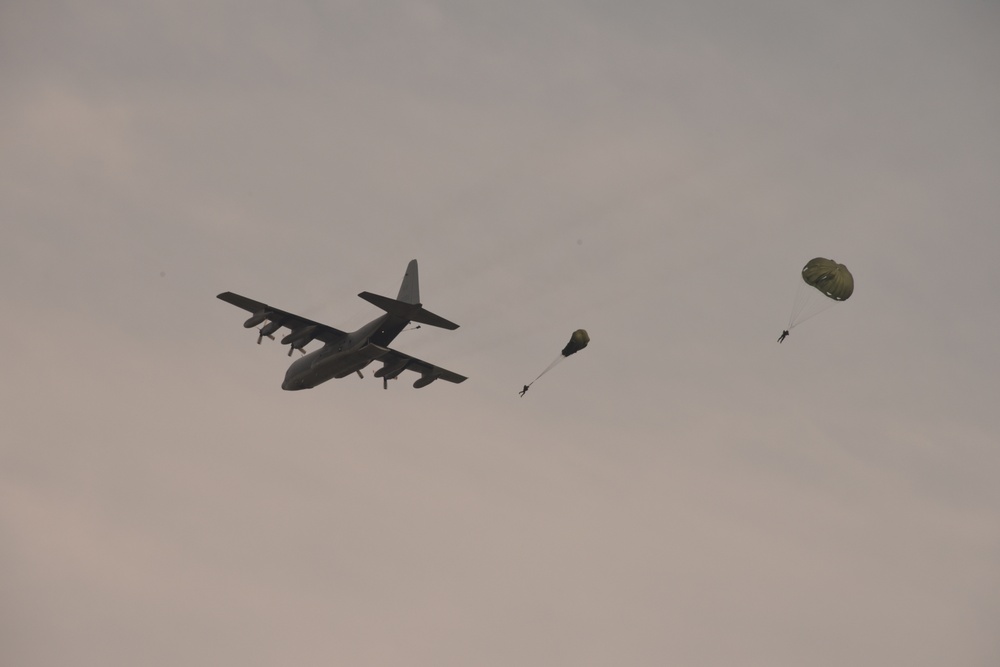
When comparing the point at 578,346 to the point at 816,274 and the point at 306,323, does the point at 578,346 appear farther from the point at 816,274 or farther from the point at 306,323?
the point at 306,323

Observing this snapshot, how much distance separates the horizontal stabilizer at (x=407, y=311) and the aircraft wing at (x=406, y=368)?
10123 millimetres

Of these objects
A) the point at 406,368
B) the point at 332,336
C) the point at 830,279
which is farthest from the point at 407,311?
the point at 830,279

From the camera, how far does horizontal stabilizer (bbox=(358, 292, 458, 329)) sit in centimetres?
5223

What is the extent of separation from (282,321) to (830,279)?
1180 inches

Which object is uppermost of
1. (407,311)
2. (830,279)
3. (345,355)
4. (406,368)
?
(830,279)

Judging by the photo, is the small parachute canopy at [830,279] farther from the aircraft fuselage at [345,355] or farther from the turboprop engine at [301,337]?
the turboprop engine at [301,337]

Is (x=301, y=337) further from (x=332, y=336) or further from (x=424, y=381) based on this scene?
(x=424, y=381)

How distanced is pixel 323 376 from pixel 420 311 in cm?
957

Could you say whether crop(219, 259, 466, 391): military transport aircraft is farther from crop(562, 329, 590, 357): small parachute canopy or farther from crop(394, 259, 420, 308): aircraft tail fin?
crop(562, 329, 590, 357): small parachute canopy

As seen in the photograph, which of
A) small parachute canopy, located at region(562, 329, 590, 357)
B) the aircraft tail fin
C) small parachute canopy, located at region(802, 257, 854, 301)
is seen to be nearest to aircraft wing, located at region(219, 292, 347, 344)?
the aircraft tail fin

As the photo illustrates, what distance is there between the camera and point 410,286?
6103 centimetres

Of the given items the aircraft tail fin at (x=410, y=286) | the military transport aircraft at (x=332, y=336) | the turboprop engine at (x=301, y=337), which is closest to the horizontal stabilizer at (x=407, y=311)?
the military transport aircraft at (x=332, y=336)

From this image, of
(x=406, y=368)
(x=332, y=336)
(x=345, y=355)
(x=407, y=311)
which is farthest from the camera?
(x=406, y=368)

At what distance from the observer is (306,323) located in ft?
200
